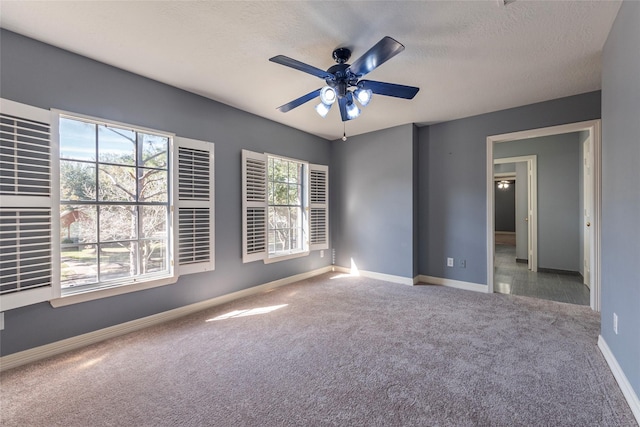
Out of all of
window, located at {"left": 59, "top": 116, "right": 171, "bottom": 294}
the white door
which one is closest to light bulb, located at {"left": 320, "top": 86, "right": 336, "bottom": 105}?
window, located at {"left": 59, "top": 116, "right": 171, "bottom": 294}

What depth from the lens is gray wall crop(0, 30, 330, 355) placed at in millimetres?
2135

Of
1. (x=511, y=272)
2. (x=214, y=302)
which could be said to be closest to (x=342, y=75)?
(x=214, y=302)

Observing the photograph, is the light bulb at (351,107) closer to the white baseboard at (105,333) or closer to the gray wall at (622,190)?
the gray wall at (622,190)

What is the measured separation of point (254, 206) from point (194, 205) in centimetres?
86

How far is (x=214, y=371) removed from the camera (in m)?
2.01

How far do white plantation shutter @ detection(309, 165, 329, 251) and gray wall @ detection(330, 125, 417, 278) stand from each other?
0.22 m

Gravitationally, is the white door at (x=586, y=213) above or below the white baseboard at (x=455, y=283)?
above

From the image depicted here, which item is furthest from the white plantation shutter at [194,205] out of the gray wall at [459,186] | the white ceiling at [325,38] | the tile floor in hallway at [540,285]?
the tile floor in hallway at [540,285]

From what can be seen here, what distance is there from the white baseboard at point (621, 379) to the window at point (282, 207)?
3.60m

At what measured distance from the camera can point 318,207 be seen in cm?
493

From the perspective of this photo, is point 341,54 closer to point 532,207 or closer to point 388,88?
point 388,88

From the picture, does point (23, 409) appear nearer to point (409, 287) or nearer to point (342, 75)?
point (342, 75)

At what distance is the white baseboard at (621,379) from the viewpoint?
1.54m

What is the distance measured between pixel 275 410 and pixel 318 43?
2675 millimetres
